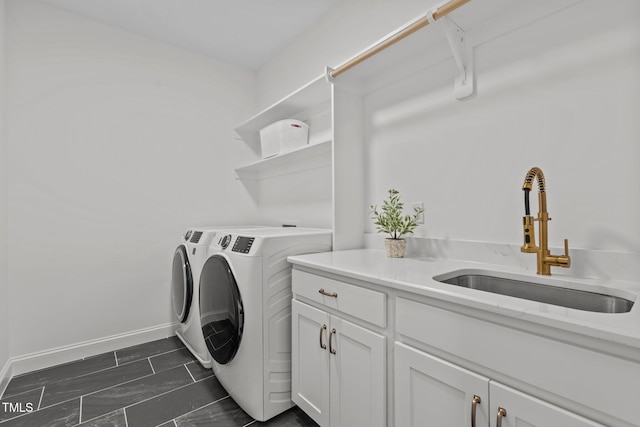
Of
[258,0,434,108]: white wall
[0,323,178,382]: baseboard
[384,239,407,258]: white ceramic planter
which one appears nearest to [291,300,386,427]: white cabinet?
[384,239,407,258]: white ceramic planter

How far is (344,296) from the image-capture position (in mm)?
1210

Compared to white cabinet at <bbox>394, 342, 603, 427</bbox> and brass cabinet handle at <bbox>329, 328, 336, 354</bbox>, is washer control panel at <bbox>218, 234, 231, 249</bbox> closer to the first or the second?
brass cabinet handle at <bbox>329, 328, 336, 354</bbox>

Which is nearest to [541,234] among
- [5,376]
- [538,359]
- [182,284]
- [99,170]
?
[538,359]

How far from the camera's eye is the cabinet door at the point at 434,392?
0.81 meters

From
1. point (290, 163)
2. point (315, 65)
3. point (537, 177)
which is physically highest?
point (315, 65)

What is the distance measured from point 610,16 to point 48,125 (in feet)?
10.5

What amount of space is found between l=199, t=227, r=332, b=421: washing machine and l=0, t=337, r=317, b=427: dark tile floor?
0.43ft

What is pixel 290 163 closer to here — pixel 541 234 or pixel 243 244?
pixel 243 244

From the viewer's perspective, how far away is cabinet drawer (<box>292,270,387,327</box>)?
1.07m

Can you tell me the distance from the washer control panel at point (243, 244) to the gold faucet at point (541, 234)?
1.22 meters

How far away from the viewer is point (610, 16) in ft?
3.43

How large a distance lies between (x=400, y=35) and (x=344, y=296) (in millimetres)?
1241

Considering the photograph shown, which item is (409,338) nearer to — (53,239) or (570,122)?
(570,122)

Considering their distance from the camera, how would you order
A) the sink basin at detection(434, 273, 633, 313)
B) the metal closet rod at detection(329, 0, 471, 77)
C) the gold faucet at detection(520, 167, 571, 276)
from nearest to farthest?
the sink basin at detection(434, 273, 633, 313)
the gold faucet at detection(520, 167, 571, 276)
the metal closet rod at detection(329, 0, 471, 77)
